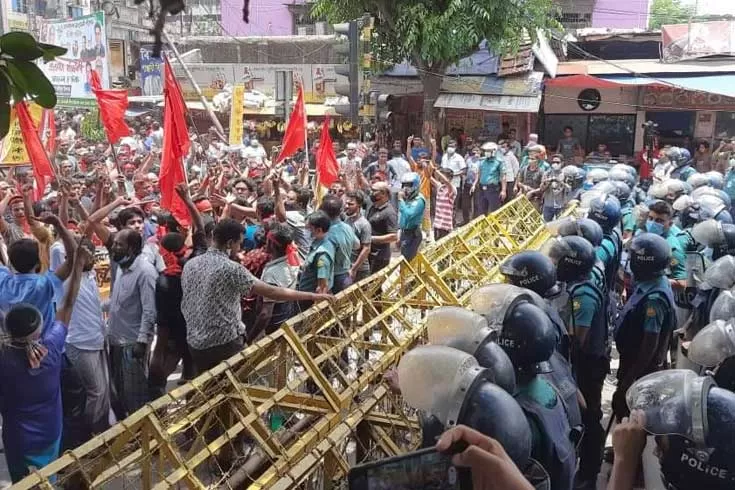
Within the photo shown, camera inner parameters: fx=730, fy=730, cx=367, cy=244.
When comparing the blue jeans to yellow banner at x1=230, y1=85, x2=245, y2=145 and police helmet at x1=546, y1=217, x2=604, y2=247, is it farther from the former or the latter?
yellow banner at x1=230, y1=85, x2=245, y2=145

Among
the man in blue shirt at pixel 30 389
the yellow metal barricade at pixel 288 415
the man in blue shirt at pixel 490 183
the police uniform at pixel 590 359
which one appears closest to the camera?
the yellow metal barricade at pixel 288 415

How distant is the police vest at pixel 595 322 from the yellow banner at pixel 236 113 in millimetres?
9078

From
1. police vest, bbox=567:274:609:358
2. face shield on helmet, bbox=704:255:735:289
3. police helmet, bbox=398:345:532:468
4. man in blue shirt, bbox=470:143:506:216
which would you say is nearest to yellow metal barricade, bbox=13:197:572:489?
police helmet, bbox=398:345:532:468

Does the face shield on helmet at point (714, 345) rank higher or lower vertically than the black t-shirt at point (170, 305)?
higher

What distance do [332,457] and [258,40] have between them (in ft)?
84.0

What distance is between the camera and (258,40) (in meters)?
26.9

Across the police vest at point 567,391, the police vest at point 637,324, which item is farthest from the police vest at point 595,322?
the police vest at point 567,391

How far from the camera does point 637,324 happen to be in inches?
193

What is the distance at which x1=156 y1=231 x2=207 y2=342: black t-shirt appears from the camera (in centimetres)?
534

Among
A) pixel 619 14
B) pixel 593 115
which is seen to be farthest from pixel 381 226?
pixel 619 14

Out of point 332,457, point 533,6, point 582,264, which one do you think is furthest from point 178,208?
point 533,6

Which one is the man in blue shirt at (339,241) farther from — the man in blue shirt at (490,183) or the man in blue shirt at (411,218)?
the man in blue shirt at (490,183)

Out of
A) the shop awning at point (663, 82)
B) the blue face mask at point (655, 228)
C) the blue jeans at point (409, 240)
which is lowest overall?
the blue jeans at point (409, 240)

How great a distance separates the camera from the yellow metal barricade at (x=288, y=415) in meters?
2.65
